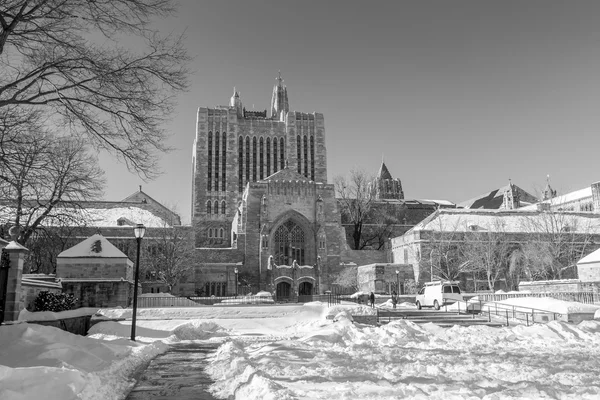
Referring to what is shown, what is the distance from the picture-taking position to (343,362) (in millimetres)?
10789

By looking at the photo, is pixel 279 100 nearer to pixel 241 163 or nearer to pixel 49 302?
pixel 241 163

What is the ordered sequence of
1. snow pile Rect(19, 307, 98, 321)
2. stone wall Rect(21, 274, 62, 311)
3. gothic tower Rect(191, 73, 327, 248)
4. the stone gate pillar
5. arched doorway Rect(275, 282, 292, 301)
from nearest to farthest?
the stone gate pillar, snow pile Rect(19, 307, 98, 321), stone wall Rect(21, 274, 62, 311), arched doorway Rect(275, 282, 292, 301), gothic tower Rect(191, 73, 327, 248)

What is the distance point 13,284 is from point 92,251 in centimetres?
1180

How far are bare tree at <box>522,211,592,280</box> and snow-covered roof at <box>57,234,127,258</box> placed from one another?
114 feet

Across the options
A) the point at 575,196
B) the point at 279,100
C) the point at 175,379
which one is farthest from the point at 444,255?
the point at 279,100

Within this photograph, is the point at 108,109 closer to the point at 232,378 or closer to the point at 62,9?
the point at 62,9

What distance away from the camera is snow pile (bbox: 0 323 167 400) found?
618 centimetres

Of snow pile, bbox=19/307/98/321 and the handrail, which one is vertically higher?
snow pile, bbox=19/307/98/321

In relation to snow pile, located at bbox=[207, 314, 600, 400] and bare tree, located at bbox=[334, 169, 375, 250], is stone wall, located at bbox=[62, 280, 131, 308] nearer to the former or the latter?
snow pile, located at bbox=[207, 314, 600, 400]

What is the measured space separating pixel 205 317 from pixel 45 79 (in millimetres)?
15916

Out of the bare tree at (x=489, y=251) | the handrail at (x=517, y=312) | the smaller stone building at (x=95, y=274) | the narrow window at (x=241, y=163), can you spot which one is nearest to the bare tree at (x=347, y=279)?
the bare tree at (x=489, y=251)

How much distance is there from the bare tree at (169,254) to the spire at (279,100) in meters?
40.3

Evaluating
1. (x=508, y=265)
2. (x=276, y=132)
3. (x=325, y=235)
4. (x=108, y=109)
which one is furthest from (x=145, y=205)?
(x=108, y=109)

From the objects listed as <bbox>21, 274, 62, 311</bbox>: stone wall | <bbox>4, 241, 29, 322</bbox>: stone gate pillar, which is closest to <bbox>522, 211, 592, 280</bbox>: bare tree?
<bbox>21, 274, 62, 311</bbox>: stone wall
